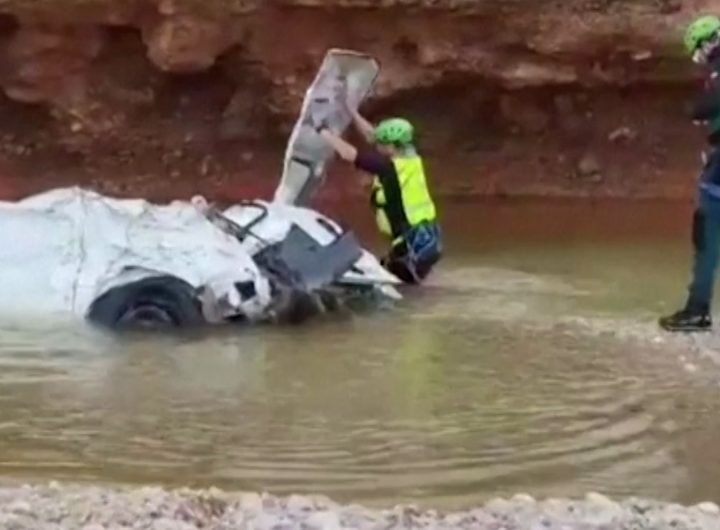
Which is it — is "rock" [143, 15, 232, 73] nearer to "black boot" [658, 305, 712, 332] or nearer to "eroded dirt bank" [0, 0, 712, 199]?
"eroded dirt bank" [0, 0, 712, 199]

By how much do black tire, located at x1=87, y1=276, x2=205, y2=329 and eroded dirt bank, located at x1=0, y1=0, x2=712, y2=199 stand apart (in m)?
6.86

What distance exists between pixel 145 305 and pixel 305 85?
7.43 meters

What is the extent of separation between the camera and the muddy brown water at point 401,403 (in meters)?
6.21

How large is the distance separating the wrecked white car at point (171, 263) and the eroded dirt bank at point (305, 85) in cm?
591

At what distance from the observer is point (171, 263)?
29.8ft

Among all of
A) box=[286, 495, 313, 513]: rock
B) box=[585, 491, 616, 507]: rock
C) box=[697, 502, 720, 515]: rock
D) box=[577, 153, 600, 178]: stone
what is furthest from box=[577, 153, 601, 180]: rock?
box=[286, 495, 313, 513]: rock

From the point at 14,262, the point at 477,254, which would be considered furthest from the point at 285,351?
the point at 477,254

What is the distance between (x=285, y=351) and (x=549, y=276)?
10.7ft

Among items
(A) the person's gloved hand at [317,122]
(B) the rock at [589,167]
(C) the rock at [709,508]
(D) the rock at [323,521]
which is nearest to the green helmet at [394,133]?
(A) the person's gloved hand at [317,122]

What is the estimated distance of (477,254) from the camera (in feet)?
41.0

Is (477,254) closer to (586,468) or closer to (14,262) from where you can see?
(14,262)

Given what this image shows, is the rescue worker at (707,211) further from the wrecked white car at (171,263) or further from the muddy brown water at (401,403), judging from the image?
the wrecked white car at (171,263)

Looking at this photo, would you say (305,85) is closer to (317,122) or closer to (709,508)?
(317,122)

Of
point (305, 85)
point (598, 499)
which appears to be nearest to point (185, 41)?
point (305, 85)
